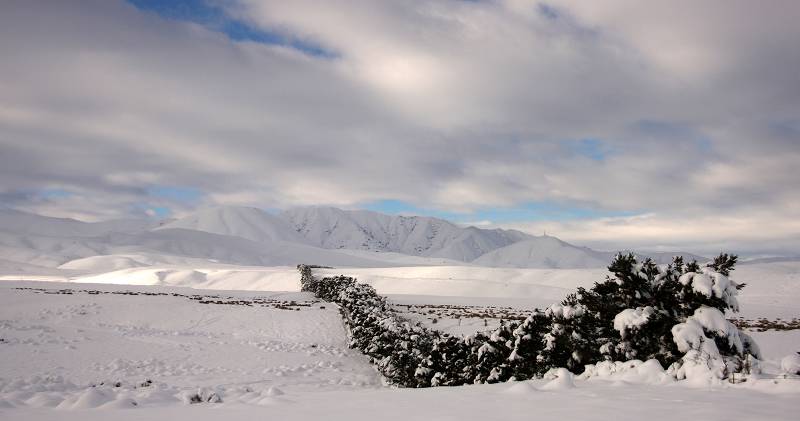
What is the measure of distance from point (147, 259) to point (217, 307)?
110241 millimetres

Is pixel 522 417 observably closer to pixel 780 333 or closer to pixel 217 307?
pixel 780 333

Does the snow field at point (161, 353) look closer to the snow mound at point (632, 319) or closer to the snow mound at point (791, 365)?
the snow mound at point (632, 319)

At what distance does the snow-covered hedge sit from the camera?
6102 millimetres

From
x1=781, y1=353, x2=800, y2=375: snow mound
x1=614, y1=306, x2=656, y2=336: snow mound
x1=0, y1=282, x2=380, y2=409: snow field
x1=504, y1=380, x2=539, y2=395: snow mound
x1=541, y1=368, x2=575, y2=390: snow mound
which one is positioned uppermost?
x1=614, y1=306, x2=656, y2=336: snow mound

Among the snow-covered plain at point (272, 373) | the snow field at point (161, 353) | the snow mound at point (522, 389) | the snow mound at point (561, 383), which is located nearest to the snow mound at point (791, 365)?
the snow-covered plain at point (272, 373)

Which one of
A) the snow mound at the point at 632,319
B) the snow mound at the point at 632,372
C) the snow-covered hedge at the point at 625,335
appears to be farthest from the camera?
the snow mound at the point at 632,319

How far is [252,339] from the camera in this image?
18750 millimetres

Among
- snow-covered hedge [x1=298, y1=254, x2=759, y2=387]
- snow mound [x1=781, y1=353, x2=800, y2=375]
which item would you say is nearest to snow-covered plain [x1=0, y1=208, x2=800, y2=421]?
snow mound [x1=781, y1=353, x2=800, y2=375]

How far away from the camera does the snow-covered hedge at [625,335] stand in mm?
6102

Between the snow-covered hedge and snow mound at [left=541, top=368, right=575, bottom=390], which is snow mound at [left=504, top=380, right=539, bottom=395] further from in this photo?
the snow-covered hedge

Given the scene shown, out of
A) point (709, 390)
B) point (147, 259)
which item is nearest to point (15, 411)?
point (709, 390)

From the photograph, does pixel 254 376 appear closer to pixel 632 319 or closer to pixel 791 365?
pixel 632 319

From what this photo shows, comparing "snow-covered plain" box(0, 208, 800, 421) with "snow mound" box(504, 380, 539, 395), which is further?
"snow mound" box(504, 380, 539, 395)

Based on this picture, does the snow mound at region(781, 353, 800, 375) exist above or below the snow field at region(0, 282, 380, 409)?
above
